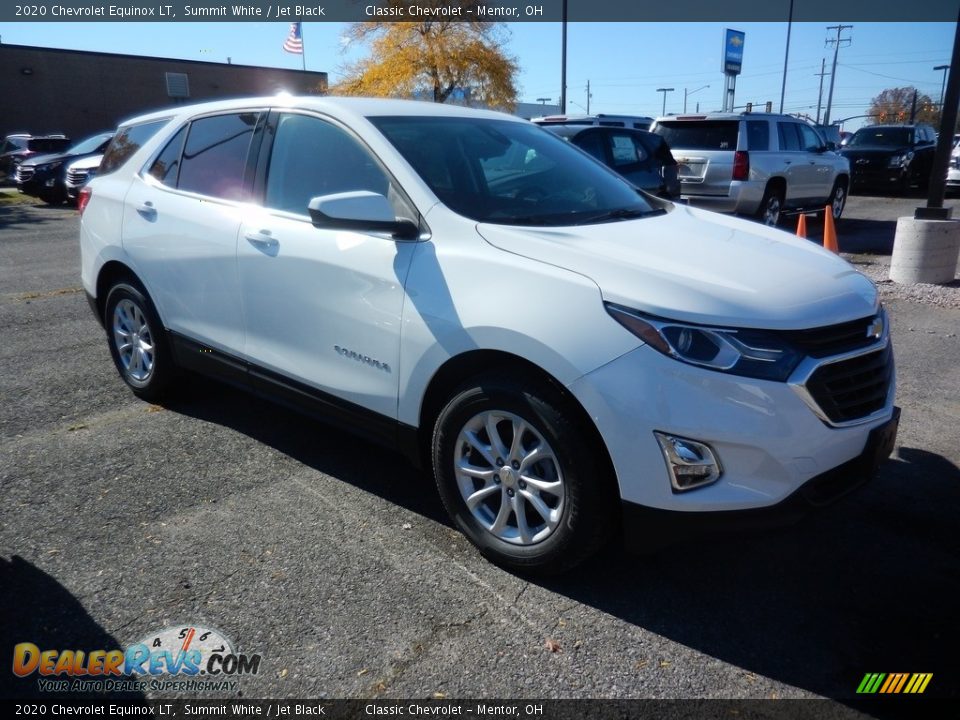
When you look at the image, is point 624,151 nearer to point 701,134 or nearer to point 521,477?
point 701,134

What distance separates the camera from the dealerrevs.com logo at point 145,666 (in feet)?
8.25

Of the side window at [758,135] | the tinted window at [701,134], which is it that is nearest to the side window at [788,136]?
the side window at [758,135]

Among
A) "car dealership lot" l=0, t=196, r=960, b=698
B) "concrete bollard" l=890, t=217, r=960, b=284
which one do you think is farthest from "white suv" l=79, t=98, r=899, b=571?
"concrete bollard" l=890, t=217, r=960, b=284

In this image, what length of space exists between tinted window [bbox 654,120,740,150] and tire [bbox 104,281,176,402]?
975 centimetres

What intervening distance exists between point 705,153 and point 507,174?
30.0 feet

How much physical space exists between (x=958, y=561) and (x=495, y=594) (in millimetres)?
1944

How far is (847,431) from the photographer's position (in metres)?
2.75

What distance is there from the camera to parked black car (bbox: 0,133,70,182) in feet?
73.8

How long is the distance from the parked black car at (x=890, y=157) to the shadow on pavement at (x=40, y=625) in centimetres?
2074

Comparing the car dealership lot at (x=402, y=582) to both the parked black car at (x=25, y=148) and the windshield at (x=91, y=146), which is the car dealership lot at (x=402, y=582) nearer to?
the windshield at (x=91, y=146)

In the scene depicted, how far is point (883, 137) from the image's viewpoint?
20641mm

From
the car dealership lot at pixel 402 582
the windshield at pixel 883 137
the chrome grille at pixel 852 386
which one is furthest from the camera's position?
the windshield at pixel 883 137

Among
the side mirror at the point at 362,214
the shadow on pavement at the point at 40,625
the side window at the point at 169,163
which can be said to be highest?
the side window at the point at 169,163

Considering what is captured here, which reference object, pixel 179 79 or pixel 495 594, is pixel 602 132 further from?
pixel 179 79
